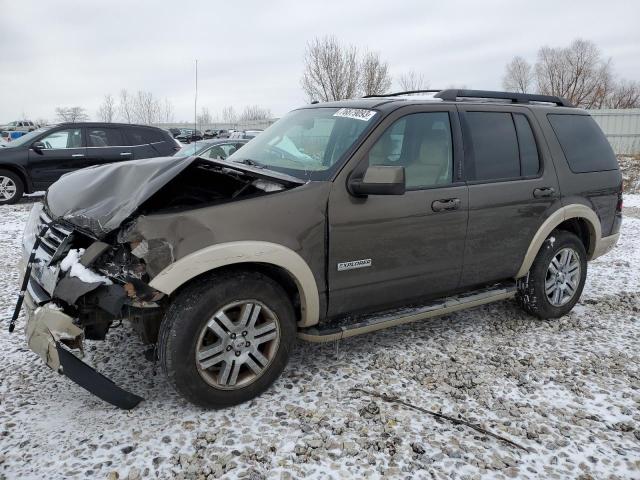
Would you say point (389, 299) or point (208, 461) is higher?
point (389, 299)

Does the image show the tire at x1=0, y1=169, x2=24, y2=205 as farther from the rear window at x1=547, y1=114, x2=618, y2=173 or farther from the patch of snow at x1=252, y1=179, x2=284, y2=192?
the rear window at x1=547, y1=114, x2=618, y2=173

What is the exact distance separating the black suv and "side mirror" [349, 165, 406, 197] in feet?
31.0

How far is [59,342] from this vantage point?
103 inches

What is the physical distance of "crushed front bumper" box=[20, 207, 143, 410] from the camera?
258 cm

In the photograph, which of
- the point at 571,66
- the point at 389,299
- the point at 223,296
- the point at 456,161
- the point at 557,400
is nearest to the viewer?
the point at 223,296

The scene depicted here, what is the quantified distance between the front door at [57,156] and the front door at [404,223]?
936cm

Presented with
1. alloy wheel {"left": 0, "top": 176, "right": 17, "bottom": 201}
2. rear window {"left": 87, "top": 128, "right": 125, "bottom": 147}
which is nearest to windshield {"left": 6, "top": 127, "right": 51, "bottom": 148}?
alloy wheel {"left": 0, "top": 176, "right": 17, "bottom": 201}

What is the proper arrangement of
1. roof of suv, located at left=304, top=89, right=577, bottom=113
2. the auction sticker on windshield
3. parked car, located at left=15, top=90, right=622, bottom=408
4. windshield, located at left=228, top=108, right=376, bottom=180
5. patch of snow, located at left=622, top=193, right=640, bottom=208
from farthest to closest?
patch of snow, located at left=622, top=193, right=640, bottom=208
roof of suv, located at left=304, top=89, right=577, bottom=113
the auction sticker on windshield
windshield, located at left=228, top=108, right=376, bottom=180
parked car, located at left=15, top=90, right=622, bottom=408

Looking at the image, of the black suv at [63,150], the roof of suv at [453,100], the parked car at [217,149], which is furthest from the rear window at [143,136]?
the roof of suv at [453,100]

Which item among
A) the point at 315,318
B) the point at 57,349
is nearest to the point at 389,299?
the point at 315,318

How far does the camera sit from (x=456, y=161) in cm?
371

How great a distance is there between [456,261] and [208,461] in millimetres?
2235

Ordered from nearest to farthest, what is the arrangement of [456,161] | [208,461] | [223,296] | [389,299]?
[208,461] < [223,296] < [389,299] < [456,161]

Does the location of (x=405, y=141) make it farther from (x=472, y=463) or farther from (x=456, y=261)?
Answer: (x=472, y=463)
